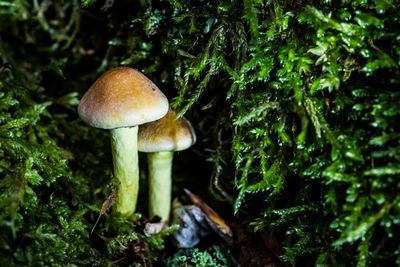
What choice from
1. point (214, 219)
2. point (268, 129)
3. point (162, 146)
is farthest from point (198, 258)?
point (268, 129)

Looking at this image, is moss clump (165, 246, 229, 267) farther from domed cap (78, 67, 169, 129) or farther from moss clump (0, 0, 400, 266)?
domed cap (78, 67, 169, 129)

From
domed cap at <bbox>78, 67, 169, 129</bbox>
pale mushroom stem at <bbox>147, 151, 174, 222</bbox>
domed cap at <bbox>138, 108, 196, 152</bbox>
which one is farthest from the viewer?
pale mushroom stem at <bbox>147, 151, 174, 222</bbox>

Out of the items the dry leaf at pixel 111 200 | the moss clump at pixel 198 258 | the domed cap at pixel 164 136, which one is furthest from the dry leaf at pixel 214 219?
the dry leaf at pixel 111 200

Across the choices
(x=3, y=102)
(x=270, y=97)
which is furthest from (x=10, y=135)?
(x=270, y=97)

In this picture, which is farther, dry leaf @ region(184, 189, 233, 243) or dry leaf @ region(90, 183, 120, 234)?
dry leaf @ region(184, 189, 233, 243)

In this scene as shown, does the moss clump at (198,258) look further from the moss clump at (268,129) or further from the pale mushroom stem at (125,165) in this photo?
the pale mushroom stem at (125,165)

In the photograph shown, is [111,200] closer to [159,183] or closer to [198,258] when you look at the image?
[159,183]

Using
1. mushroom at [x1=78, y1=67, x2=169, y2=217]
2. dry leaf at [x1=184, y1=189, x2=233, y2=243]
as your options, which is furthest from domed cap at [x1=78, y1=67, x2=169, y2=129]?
dry leaf at [x1=184, y1=189, x2=233, y2=243]
